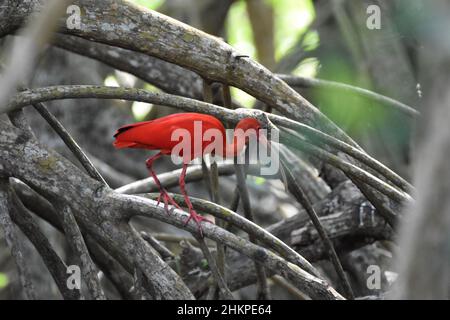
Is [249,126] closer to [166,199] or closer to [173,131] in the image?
[173,131]

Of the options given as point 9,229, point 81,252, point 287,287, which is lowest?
point 287,287

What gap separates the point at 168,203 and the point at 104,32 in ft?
2.77

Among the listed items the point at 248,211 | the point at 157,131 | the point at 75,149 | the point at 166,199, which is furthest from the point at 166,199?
the point at 248,211

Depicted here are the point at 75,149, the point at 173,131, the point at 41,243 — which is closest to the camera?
the point at 173,131

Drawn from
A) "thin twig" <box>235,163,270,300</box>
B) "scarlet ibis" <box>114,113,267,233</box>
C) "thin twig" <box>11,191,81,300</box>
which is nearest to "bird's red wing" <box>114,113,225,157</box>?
"scarlet ibis" <box>114,113,267,233</box>

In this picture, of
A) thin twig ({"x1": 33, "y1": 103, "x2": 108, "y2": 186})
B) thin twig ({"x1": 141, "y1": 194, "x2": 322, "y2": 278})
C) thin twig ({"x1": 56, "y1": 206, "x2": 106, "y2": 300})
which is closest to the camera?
thin twig ({"x1": 141, "y1": 194, "x2": 322, "y2": 278})

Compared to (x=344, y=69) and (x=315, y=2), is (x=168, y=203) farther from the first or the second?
(x=315, y=2)

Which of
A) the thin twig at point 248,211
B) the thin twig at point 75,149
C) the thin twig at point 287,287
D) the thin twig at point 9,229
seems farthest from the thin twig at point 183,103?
the thin twig at point 287,287

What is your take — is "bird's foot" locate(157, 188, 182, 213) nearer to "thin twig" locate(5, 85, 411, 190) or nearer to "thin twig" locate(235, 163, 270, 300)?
"thin twig" locate(5, 85, 411, 190)

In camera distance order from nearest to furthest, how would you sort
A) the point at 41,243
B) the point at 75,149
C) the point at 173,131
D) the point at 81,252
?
the point at 173,131, the point at 81,252, the point at 75,149, the point at 41,243

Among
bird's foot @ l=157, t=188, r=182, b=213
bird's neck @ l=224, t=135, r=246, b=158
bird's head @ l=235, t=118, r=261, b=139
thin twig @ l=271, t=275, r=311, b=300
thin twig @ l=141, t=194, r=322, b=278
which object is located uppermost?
bird's head @ l=235, t=118, r=261, b=139

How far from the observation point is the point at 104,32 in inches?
164

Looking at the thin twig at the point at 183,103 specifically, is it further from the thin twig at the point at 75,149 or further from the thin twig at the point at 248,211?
the thin twig at the point at 248,211
